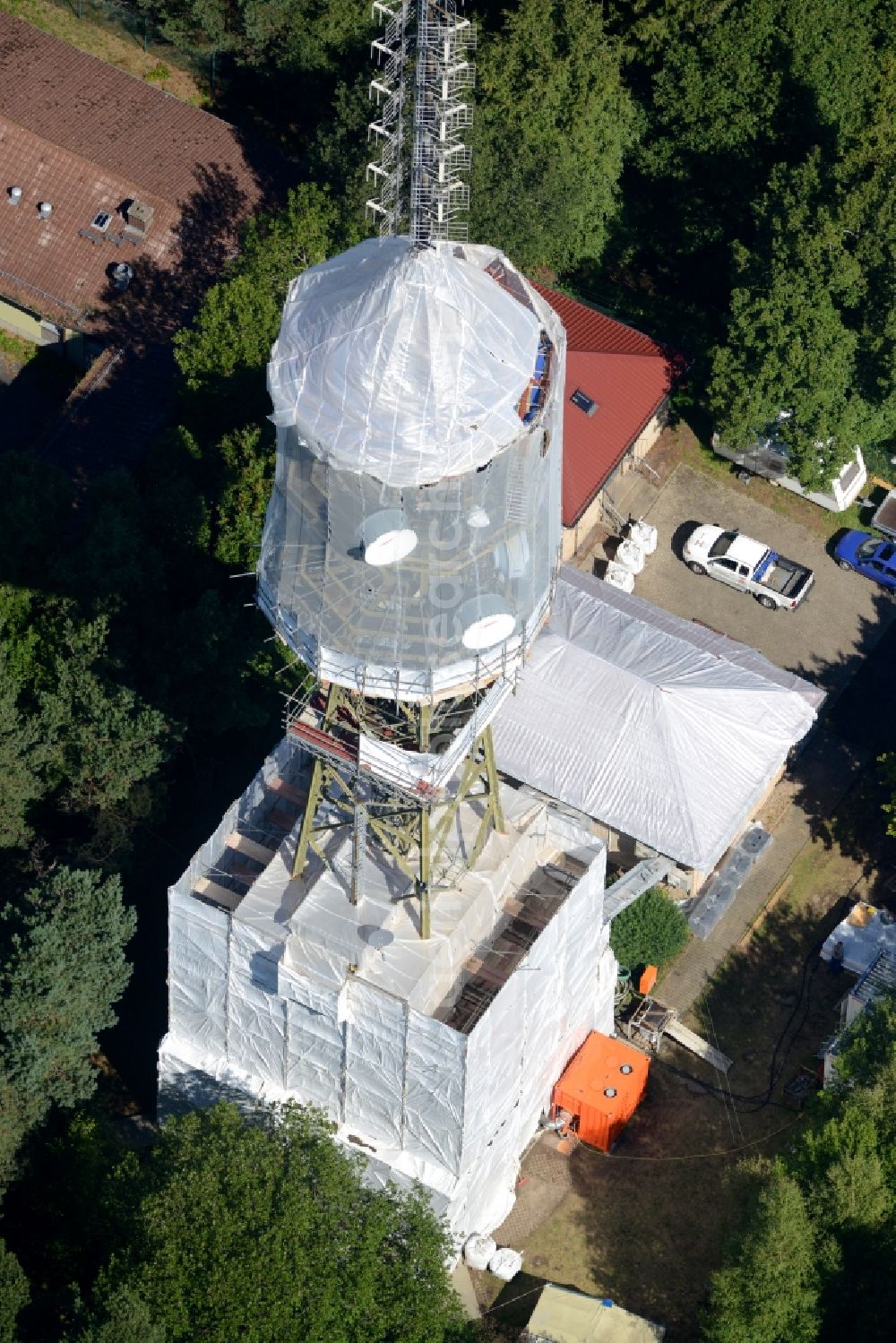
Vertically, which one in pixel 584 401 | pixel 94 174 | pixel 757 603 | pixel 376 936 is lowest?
pixel 376 936

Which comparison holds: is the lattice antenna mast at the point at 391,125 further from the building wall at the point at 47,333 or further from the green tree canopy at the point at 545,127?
the building wall at the point at 47,333

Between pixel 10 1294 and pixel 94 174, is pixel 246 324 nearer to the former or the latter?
pixel 94 174

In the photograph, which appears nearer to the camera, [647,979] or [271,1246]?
[271,1246]

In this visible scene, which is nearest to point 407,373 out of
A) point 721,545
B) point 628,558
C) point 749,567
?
point 628,558

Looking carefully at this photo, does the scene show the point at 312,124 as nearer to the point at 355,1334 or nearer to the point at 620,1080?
the point at 620,1080

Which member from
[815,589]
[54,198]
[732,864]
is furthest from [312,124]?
[732,864]
